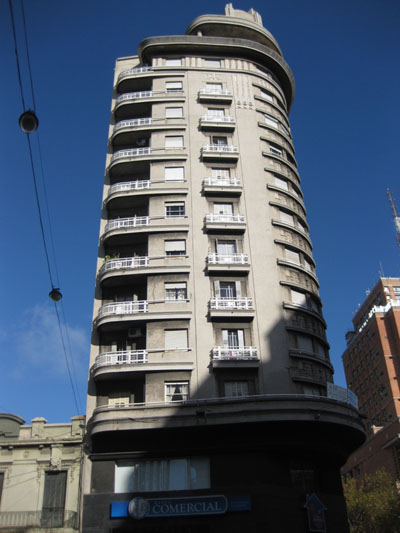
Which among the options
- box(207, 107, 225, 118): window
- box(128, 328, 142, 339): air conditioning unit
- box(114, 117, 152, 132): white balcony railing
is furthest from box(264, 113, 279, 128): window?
box(128, 328, 142, 339): air conditioning unit

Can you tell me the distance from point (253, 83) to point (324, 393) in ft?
80.1

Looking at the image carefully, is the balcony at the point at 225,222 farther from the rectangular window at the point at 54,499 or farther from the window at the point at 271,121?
the rectangular window at the point at 54,499

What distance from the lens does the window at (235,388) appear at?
89.9ft

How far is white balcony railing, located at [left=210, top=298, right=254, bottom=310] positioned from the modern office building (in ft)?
0.42

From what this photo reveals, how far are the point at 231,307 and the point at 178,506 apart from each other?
1068 cm

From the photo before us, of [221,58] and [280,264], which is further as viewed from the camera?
[221,58]

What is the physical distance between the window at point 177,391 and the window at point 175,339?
199 cm

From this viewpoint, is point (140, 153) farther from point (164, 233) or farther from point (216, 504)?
point (216, 504)

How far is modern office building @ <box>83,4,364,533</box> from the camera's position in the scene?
2502 cm

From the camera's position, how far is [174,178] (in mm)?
35094

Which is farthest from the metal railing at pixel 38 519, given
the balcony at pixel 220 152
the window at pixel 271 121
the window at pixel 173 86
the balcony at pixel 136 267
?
the window at pixel 173 86

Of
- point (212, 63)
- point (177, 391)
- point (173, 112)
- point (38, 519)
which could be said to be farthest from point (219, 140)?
point (38, 519)

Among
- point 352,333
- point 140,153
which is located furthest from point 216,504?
point 352,333

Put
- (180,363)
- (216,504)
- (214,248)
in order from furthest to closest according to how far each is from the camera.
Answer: (214,248) → (180,363) → (216,504)
